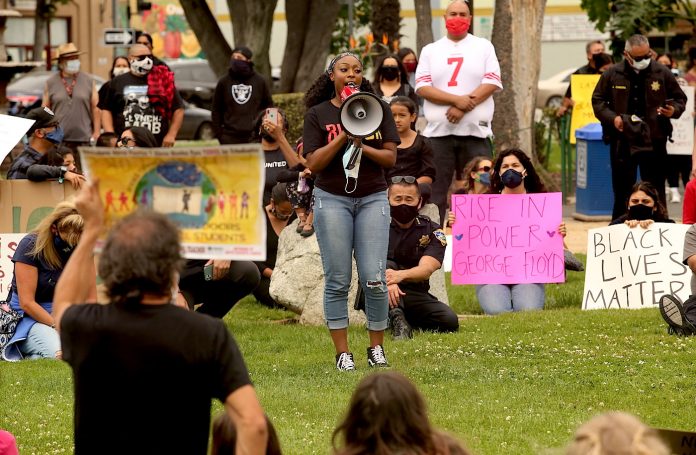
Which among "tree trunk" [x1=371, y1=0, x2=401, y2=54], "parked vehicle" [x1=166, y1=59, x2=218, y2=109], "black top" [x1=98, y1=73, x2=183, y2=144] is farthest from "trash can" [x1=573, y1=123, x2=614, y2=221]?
"parked vehicle" [x1=166, y1=59, x2=218, y2=109]

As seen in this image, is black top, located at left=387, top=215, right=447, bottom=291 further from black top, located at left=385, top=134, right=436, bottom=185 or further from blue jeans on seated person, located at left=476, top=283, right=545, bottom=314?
blue jeans on seated person, located at left=476, top=283, right=545, bottom=314

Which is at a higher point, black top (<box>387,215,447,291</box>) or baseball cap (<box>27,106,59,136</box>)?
baseball cap (<box>27,106,59,136</box>)

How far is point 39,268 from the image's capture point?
29.2ft

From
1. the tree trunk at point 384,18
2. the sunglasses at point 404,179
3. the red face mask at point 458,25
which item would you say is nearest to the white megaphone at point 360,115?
the sunglasses at point 404,179

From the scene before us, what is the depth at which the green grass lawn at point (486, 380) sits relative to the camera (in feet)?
22.2

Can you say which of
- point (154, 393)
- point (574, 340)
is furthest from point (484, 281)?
point (154, 393)

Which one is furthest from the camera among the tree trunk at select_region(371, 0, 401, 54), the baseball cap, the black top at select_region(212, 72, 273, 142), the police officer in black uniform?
the tree trunk at select_region(371, 0, 401, 54)

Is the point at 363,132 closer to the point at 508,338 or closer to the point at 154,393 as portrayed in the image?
the point at 508,338

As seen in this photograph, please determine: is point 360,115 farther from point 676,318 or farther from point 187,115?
point 187,115

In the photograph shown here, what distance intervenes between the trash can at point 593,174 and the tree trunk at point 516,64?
112cm

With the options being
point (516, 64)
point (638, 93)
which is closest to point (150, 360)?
point (638, 93)

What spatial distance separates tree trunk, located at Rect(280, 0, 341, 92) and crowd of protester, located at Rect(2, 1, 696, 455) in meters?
6.92

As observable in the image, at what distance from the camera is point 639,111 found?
12.8 metres

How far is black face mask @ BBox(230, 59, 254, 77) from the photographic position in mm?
13852
